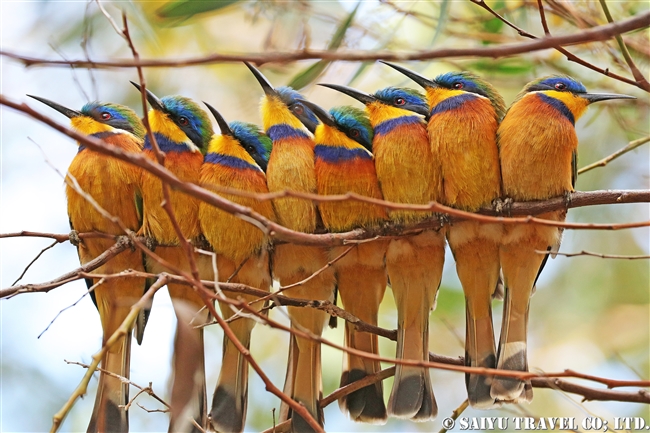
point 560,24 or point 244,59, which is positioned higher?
point 560,24

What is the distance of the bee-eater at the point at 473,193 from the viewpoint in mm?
3652

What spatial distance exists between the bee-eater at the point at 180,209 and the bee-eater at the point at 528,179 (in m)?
1.52

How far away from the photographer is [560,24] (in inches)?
241

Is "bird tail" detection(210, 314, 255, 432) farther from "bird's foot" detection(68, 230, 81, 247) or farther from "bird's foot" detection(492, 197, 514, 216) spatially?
"bird's foot" detection(492, 197, 514, 216)

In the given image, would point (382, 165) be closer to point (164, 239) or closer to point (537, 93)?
point (537, 93)

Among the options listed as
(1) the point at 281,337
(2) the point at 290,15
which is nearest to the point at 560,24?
(2) the point at 290,15

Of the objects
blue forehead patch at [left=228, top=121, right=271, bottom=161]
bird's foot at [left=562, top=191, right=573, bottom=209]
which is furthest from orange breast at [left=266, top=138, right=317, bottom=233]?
bird's foot at [left=562, top=191, right=573, bottom=209]

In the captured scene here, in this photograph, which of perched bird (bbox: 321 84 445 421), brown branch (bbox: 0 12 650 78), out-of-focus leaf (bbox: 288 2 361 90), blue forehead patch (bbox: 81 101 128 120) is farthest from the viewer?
blue forehead patch (bbox: 81 101 128 120)

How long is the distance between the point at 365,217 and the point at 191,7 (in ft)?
4.81

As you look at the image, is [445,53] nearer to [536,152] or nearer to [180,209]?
[536,152]

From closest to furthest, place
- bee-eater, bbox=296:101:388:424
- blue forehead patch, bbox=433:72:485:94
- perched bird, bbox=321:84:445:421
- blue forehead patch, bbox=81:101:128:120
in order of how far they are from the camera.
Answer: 1. perched bird, bbox=321:84:445:421
2. bee-eater, bbox=296:101:388:424
3. blue forehead patch, bbox=433:72:485:94
4. blue forehead patch, bbox=81:101:128:120

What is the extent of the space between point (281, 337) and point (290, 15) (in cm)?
376

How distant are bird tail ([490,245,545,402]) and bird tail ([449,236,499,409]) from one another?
2.8 inches

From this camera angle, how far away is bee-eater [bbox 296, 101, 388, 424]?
12.4ft
